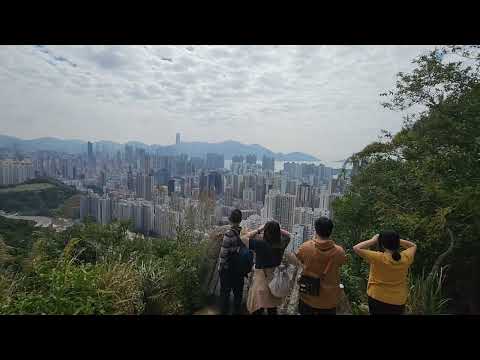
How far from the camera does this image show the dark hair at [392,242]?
165 cm

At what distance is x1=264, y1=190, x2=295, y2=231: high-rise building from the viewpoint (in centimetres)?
347

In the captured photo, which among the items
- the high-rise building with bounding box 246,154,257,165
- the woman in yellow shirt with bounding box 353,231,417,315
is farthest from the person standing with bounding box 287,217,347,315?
the high-rise building with bounding box 246,154,257,165

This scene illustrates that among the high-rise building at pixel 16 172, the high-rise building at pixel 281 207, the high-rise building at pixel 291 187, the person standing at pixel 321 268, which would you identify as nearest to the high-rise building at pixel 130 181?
the high-rise building at pixel 16 172

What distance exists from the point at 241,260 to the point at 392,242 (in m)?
1.03

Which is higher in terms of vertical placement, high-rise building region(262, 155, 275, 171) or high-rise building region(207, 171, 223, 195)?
high-rise building region(262, 155, 275, 171)

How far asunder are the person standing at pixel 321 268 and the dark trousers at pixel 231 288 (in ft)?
1.70

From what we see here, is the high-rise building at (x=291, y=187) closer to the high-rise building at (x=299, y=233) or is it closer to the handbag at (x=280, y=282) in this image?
the high-rise building at (x=299, y=233)

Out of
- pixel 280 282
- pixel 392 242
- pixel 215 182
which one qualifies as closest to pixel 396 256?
pixel 392 242

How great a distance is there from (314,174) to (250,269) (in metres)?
2.73

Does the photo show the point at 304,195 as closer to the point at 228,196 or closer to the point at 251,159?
the point at 251,159

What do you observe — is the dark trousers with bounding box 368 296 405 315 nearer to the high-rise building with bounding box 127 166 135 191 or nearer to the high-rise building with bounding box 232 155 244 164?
the high-rise building with bounding box 232 155 244 164

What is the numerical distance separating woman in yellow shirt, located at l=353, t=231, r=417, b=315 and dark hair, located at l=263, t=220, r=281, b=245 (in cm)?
A: 54

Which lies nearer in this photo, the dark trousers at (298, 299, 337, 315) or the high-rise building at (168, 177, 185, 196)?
the dark trousers at (298, 299, 337, 315)
